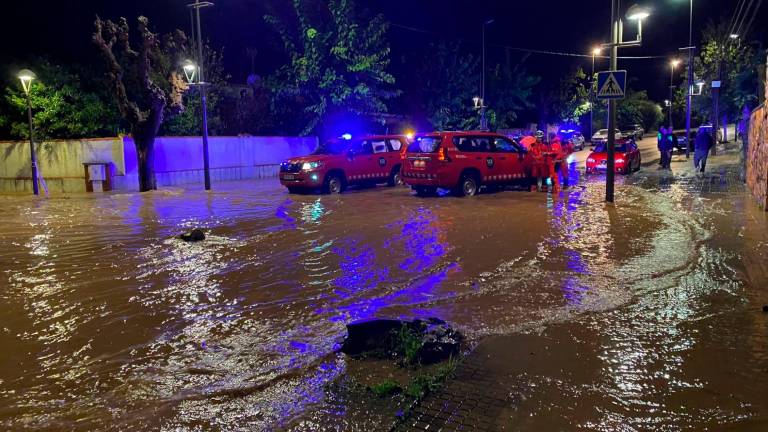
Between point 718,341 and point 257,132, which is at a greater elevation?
point 257,132

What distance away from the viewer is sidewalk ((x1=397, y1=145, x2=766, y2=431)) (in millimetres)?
3885

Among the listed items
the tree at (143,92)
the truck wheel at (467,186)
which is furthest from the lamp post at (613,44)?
the tree at (143,92)

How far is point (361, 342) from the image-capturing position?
5.18 m

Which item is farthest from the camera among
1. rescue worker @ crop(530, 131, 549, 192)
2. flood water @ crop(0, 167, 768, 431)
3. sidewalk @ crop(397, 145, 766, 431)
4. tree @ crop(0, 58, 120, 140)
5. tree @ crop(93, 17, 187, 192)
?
tree @ crop(0, 58, 120, 140)

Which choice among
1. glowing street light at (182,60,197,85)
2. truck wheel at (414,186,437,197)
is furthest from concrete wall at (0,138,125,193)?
truck wheel at (414,186,437,197)

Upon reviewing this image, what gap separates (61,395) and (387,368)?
2.41 m

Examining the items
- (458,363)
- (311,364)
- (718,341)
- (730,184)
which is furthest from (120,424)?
(730,184)

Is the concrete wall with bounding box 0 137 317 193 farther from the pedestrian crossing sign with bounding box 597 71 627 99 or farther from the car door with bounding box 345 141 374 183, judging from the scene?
the pedestrian crossing sign with bounding box 597 71 627 99

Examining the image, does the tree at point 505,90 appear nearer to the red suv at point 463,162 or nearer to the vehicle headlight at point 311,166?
the red suv at point 463,162

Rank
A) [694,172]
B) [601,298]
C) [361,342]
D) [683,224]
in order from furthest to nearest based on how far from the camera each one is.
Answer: [694,172] → [683,224] → [601,298] → [361,342]

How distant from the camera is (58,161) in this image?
21.4 meters

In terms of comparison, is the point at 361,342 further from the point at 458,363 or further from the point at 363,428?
the point at 363,428

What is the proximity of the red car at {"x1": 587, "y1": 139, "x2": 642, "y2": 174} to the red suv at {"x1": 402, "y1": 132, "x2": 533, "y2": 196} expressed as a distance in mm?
7515

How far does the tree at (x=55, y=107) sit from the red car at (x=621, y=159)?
18.7 meters
